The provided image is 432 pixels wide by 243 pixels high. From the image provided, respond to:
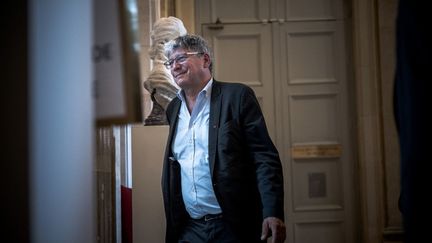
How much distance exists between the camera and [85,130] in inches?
30.5

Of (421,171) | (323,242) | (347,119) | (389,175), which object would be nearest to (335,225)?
(323,242)

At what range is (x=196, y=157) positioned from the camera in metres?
1.99

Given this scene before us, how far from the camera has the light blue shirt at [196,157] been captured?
1.94 metres

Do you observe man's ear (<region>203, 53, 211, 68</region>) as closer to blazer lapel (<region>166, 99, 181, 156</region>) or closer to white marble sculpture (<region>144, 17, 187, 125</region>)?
blazer lapel (<region>166, 99, 181, 156</region>)

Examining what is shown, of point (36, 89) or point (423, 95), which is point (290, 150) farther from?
point (36, 89)

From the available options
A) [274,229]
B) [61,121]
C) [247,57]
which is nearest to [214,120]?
[274,229]

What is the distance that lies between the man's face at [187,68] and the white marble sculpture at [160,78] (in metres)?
0.44

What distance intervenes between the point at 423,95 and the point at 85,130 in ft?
2.14

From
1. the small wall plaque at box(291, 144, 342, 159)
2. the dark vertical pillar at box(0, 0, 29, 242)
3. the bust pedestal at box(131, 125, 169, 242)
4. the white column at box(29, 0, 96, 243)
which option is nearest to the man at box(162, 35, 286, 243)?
the bust pedestal at box(131, 125, 169, 242)

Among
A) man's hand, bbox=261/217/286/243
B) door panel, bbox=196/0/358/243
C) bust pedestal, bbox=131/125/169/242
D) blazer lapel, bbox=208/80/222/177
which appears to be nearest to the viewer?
man's hand, bbox=261/217/286/243

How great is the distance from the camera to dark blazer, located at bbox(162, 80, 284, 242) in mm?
1871

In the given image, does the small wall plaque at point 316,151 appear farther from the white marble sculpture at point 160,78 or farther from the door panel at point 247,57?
the white marble sculpture at point 160,78

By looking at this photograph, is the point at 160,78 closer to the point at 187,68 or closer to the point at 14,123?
the point at 187,68

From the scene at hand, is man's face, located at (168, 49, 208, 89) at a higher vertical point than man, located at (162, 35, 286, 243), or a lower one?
higher
